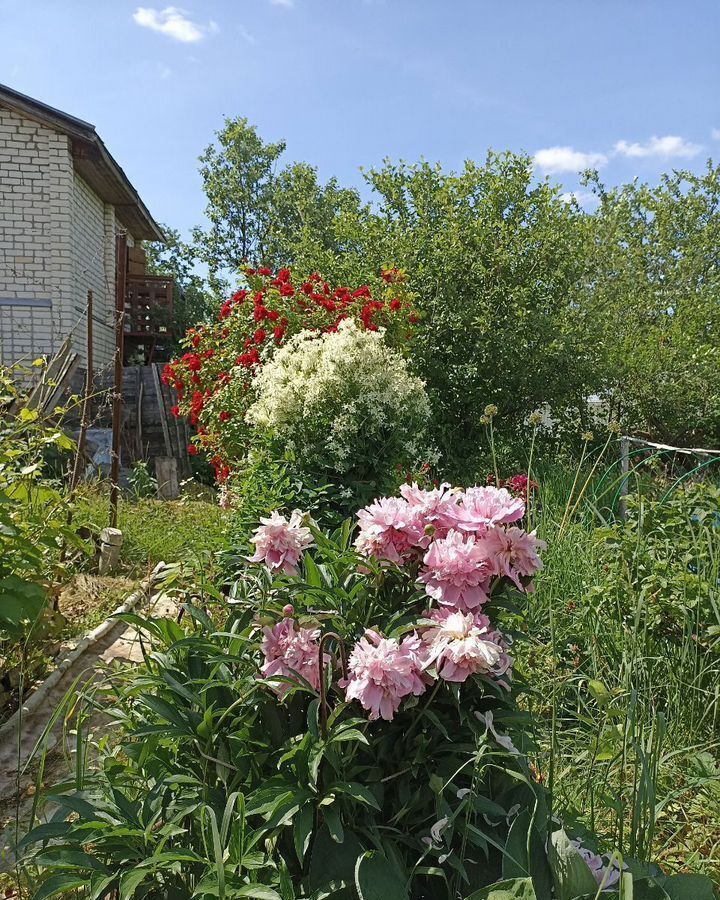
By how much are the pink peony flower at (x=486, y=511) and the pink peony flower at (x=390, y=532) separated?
10cm

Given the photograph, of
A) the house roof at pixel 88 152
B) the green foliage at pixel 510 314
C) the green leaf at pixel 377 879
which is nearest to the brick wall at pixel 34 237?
the house roof at pixel 88 152

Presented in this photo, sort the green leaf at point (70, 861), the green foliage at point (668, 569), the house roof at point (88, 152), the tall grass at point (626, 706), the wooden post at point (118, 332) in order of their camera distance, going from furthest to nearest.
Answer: the house roof at point (88, 152), the wooden post at point (118, 332), the green foliage at point (668, 569), the tall grass at point (626, 706), the green leaf at point (70, 861)

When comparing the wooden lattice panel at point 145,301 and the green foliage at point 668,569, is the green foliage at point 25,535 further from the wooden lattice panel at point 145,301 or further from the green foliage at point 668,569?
the wooden lattice panel at point 145,301

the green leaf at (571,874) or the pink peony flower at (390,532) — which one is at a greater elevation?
the pink peony flower at (390,532)

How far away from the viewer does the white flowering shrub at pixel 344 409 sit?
394cm

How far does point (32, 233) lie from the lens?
36.1 ft

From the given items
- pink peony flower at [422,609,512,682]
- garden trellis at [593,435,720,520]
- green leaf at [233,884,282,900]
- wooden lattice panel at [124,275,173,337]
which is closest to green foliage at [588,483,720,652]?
garden trellis at [593,435,720,520]

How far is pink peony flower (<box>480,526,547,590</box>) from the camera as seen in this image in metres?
1.47

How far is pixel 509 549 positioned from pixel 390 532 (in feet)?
0.87

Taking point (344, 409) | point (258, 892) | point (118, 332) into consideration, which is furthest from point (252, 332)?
point (258, 892)

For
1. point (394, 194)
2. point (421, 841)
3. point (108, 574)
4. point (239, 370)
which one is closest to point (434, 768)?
point (421, 841)

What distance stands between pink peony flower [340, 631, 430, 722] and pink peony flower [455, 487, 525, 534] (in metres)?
0.29

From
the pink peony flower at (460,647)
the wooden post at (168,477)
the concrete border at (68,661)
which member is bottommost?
the wooden post at (168,477)

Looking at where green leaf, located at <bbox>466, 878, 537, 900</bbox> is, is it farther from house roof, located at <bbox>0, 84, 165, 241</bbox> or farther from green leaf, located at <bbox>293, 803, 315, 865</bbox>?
house roof, located at <bbox>0, 84, 165, 241</bbox>
